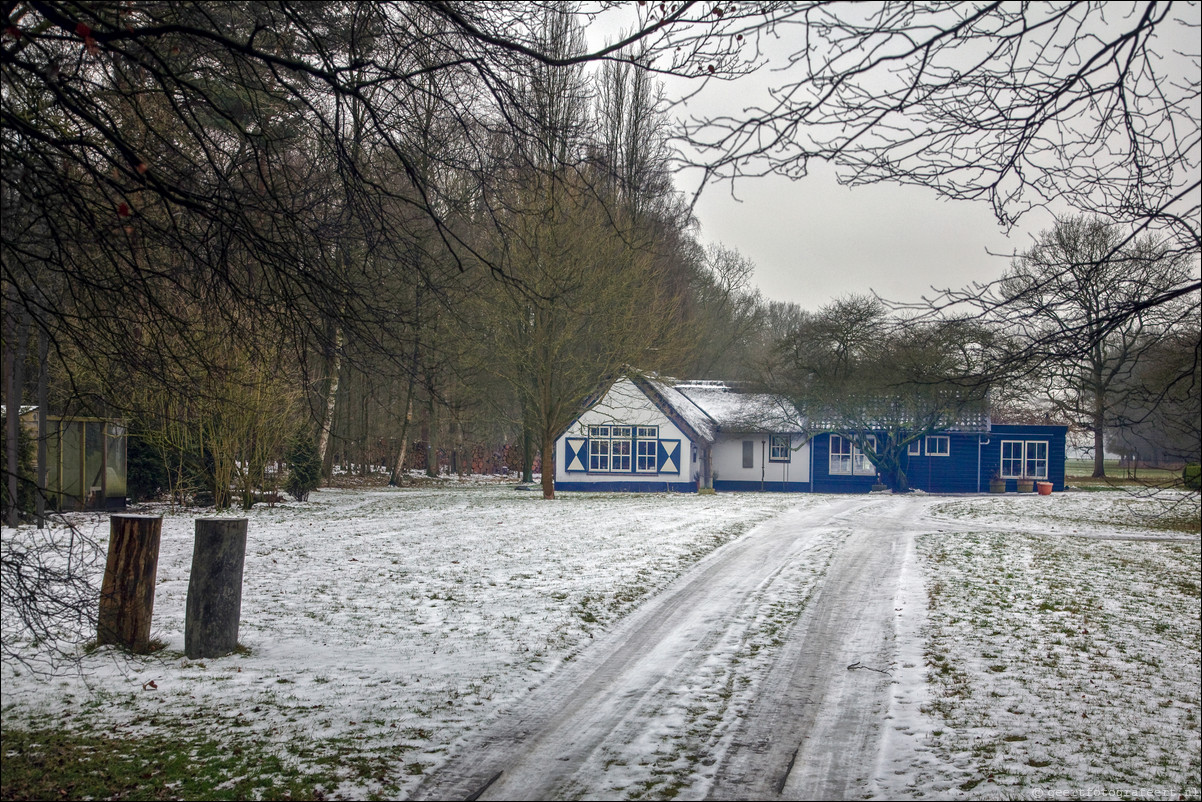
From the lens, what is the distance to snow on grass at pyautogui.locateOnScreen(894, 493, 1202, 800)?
17.0 feet

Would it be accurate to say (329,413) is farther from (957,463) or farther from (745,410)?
(957,463)

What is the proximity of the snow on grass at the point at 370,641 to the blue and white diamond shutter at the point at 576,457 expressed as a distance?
62.4ft

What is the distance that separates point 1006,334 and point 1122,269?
69 cm

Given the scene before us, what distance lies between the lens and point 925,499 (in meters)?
32.5

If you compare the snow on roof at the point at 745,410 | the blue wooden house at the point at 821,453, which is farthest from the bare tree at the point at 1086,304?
the snow on roof at the point at 745,410

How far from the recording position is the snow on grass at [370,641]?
18.6 feet

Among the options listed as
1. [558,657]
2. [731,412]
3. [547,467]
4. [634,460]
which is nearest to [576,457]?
[634,460]

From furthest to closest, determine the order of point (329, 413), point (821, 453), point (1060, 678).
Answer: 1. point (821, 453)
2. point (329, 413)
3. point (1060, 678)

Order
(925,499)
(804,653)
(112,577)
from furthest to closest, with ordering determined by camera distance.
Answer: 1. (925,499)
2. (804,653)
3. (112,577)

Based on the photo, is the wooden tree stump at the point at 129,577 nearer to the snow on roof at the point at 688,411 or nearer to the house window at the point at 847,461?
the snow on roof at the point at 688,411

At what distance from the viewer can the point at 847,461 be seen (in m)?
39.4

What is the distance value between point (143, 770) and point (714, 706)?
347cm

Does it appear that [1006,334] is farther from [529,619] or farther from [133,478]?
[133,478]

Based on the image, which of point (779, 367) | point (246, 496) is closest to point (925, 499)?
point (779, 367)
